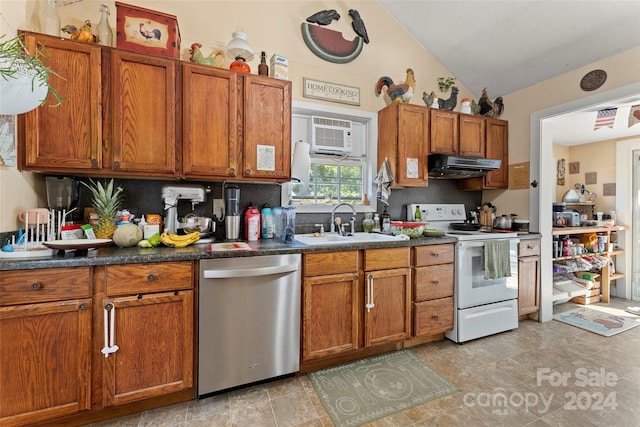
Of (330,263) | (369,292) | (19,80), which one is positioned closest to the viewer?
(19,80)

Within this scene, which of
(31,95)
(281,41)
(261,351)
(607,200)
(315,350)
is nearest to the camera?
(31,95)

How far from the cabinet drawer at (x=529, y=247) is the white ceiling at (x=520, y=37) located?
1.28 metres

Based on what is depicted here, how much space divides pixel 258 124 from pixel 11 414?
80.3 inches

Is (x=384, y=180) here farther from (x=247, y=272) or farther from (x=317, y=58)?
(x=247, y=272)

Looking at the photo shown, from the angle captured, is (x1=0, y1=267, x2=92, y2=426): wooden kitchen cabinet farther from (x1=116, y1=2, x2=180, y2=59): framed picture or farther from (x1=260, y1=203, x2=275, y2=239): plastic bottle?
(x1=116, y1=2, x2=180, y2=59): framed picture

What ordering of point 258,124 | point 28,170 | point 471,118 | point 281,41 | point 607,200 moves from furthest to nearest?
point 607,200, point 471,118, point 281,41, point 258,124, point 28,170

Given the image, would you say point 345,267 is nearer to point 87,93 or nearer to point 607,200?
point 87,93

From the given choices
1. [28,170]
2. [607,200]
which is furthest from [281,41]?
[607,200]

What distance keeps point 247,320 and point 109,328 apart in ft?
A: 2.31

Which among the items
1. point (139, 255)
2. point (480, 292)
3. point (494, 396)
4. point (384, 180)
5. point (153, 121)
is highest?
point (153, 121)

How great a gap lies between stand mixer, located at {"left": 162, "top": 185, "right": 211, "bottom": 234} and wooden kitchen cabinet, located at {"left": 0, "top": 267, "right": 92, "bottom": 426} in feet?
2.11

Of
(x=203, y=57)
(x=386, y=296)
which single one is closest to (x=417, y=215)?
(x=386, y=296)

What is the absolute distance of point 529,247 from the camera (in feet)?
9.10

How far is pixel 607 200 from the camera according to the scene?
3.84 metres
